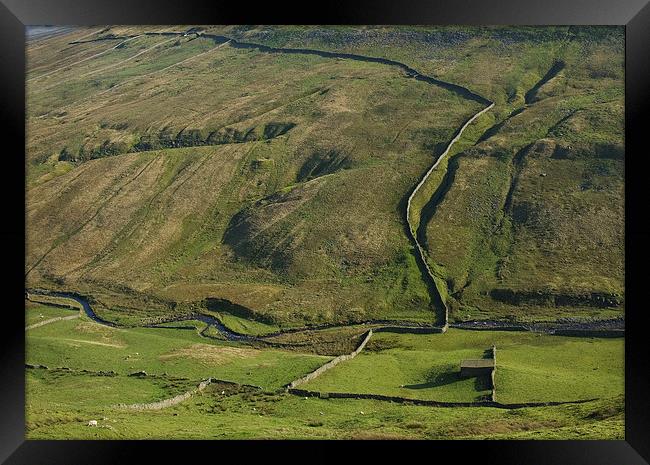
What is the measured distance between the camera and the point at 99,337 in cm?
3584

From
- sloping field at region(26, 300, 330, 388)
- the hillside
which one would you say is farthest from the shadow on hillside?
the hillside

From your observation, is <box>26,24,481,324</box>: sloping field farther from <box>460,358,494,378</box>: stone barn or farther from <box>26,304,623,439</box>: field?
<box>460,358,494,378</box>: stone barn

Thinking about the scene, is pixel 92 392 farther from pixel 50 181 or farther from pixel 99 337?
pixel 50 181

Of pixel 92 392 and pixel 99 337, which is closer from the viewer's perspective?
pixel 92 392

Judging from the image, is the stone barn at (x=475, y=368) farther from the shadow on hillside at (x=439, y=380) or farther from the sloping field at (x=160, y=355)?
the sloping field at (x=160, y=355)

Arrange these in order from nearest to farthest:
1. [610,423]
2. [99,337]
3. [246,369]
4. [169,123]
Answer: [610,423] → [246,369] → [99,337] → [169,123]

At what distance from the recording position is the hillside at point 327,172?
128 feet

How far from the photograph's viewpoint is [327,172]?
48.0 metres

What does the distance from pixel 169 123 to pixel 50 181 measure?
853 cm

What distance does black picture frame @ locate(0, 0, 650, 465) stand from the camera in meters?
18.4

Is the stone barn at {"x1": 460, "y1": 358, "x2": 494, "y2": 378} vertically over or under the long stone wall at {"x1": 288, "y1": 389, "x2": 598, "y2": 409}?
over

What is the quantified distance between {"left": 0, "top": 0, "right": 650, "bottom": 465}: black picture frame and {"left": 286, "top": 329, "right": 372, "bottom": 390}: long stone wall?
1036cm
